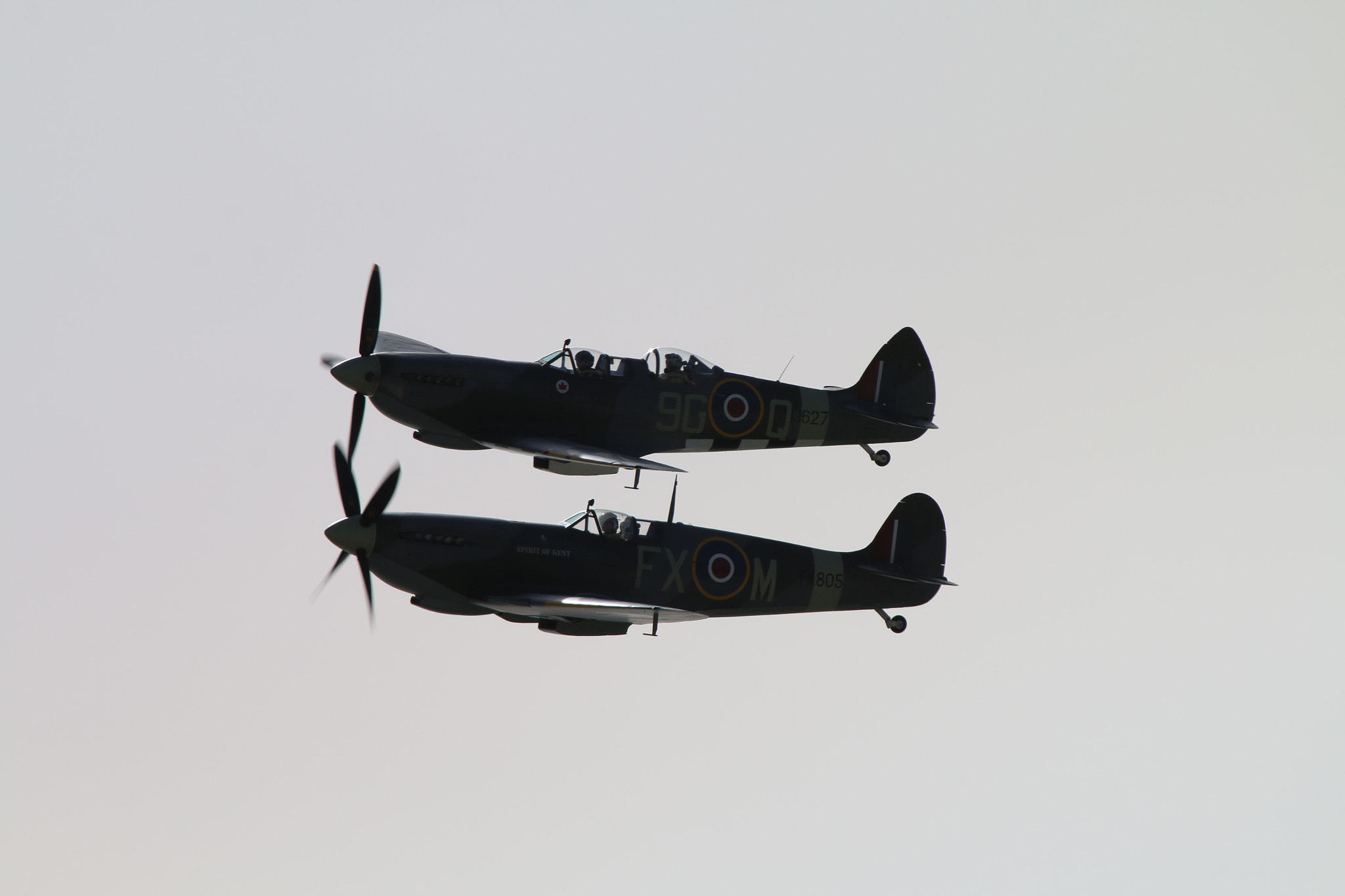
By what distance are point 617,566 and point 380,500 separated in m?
4.12

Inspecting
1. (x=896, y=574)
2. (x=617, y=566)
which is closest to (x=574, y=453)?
(x=617, y=566)

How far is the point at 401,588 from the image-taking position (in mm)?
27781

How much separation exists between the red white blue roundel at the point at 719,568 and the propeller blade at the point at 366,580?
5.57m

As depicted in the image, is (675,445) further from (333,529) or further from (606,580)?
(333,529)

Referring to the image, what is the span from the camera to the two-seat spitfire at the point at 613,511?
27.8 metres

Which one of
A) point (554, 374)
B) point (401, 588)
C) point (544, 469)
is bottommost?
point (401, 588)

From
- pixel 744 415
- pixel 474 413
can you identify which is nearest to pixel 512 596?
pixel 474 413

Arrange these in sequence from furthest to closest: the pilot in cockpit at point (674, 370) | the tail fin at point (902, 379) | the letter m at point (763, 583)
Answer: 1. the tail fin at point (902, 379)
2. the pilot in cockpit at point (674, 370)
3. the letter m at point (763, 583)

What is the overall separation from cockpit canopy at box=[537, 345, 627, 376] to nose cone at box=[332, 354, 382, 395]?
2.88 meters

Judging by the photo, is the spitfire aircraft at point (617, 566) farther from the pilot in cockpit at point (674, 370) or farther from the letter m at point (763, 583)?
the pilot in cockpit at point (674, 370)

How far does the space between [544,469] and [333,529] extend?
3865 millimetres

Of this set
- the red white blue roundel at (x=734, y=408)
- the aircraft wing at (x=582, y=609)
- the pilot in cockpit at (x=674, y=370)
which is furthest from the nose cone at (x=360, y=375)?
the red white blue roundel at (x=734, y=408)

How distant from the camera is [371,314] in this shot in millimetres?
30891

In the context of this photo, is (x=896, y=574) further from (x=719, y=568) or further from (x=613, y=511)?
(x=613, y=511)
